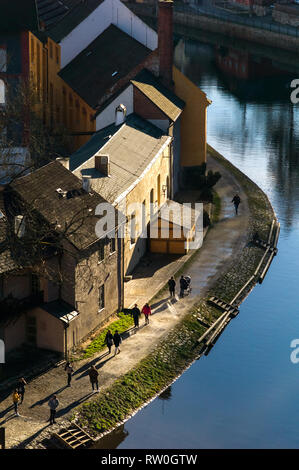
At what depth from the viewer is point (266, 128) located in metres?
128

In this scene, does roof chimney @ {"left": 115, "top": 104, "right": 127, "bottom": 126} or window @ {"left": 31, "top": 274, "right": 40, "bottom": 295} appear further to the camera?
roof chimney @ {"left": 115, "top": 104, "right": 127, "bottom": 126}

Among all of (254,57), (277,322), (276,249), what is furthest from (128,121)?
(254,57)

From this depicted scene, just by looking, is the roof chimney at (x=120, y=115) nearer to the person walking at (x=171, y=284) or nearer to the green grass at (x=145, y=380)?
the person walking at (x=171, y=284)

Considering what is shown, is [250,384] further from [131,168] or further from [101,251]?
[131,168]

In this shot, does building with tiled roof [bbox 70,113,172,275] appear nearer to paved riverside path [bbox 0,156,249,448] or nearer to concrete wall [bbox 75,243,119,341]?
paved riverside path [bbox 0,156,249,448]

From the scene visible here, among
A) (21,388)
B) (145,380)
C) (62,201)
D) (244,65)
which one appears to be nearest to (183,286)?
(145,380)

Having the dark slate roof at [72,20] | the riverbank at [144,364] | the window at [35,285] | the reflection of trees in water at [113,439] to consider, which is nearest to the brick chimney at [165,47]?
the dark slate roof at [72,20]

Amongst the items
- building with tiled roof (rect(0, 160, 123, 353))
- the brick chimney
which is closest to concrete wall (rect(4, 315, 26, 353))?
building with tiled roof (rect(0, 160, 123, 353))

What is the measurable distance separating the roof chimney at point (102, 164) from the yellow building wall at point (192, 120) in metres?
22.7

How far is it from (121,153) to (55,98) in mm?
26482

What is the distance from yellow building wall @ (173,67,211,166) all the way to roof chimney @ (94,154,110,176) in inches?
895

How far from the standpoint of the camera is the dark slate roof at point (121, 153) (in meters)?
72.0

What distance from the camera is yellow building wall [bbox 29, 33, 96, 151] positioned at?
94938 millimetres

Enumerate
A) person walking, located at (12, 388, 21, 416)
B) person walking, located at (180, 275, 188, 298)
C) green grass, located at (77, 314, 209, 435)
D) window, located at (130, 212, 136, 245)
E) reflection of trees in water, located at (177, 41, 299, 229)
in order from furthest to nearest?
reflection of trees in water, located at (177, 41, 299, 229), window, located at (130, 212, 136, 245), person walking, located at (180, 275, 188, 298), green grass, located at (77, 314, 209, 435), person walking, located at (12, 388, 21, 416)
